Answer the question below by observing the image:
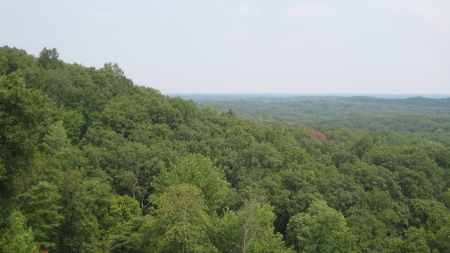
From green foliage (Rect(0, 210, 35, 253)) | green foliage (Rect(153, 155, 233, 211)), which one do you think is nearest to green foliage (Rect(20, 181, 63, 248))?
green foliage (Rect(0, 210, 35, 253))

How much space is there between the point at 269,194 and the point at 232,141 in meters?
10.2

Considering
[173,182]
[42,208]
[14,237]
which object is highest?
[14,237]

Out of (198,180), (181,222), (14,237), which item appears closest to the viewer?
(14,237)

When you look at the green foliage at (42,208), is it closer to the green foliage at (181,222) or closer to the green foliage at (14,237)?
the green foliage at (14,237)

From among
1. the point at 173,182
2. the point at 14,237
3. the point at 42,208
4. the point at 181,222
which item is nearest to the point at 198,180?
the point at 173,182

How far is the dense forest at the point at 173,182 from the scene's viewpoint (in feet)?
53.1

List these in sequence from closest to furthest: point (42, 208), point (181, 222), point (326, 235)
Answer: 1. point (181, 222)
2. point (42, 208)
3. point (326, 235)

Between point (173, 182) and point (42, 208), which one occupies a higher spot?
point (42, 208)

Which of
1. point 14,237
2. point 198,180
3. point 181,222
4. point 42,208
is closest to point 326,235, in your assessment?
point 198,180

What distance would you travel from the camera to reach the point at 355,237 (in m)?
23.0

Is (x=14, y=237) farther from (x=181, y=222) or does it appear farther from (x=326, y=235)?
(x=326, y=235)

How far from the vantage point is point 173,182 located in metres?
22.4

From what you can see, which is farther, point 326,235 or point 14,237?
point 326,235

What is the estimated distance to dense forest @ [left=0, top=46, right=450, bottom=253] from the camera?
1619 cm
